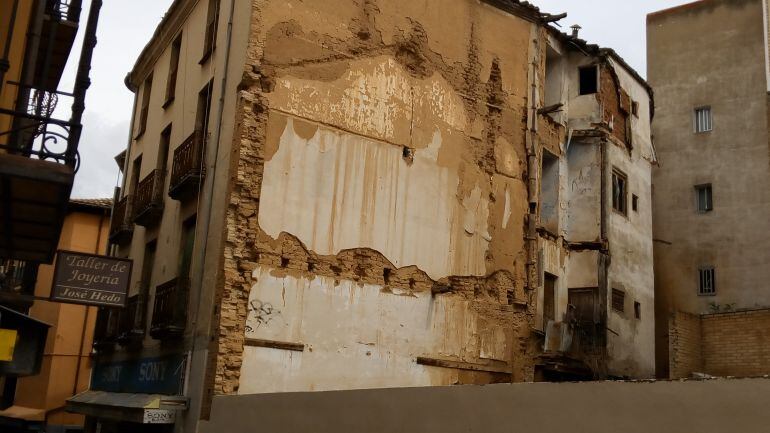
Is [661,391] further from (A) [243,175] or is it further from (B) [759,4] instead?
(B) [759,4]

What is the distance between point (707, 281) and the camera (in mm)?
26781

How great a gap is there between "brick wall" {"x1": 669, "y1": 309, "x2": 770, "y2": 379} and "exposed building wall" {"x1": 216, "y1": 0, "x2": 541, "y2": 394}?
6.00 meters

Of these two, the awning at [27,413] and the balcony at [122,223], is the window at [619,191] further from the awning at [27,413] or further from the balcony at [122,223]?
the awning at [27,413]

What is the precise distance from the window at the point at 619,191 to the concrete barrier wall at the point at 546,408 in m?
12.4

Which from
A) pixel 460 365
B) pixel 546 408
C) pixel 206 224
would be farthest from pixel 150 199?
pixel 546 408

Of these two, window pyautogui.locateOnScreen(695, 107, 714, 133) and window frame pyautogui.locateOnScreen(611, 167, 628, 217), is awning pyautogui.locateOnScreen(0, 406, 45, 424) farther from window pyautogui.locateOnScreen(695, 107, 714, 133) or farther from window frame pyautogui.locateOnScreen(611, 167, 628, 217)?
window pyautogui.locateOnScreen(695, 107, 714, 133)

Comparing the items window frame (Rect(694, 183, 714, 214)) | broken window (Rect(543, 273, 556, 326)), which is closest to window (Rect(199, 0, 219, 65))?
broken window (Rect(543, 273, 556, 326))

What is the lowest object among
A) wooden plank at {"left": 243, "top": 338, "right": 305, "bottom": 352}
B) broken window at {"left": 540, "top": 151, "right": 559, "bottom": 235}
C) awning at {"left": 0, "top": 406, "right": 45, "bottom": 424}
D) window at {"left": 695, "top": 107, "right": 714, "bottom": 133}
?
awning at {"left": 0, "top": 406, "right": 45, "bottom": 424}

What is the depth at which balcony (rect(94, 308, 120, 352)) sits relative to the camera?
61.2 feet

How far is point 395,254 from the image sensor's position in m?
14.9

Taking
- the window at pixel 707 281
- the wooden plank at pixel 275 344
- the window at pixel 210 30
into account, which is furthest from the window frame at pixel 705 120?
the wooden plank at pixel 275 344

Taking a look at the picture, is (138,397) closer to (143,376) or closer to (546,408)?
(143,376)

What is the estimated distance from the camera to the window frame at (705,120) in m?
27.5

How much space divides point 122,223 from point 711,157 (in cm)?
1925
